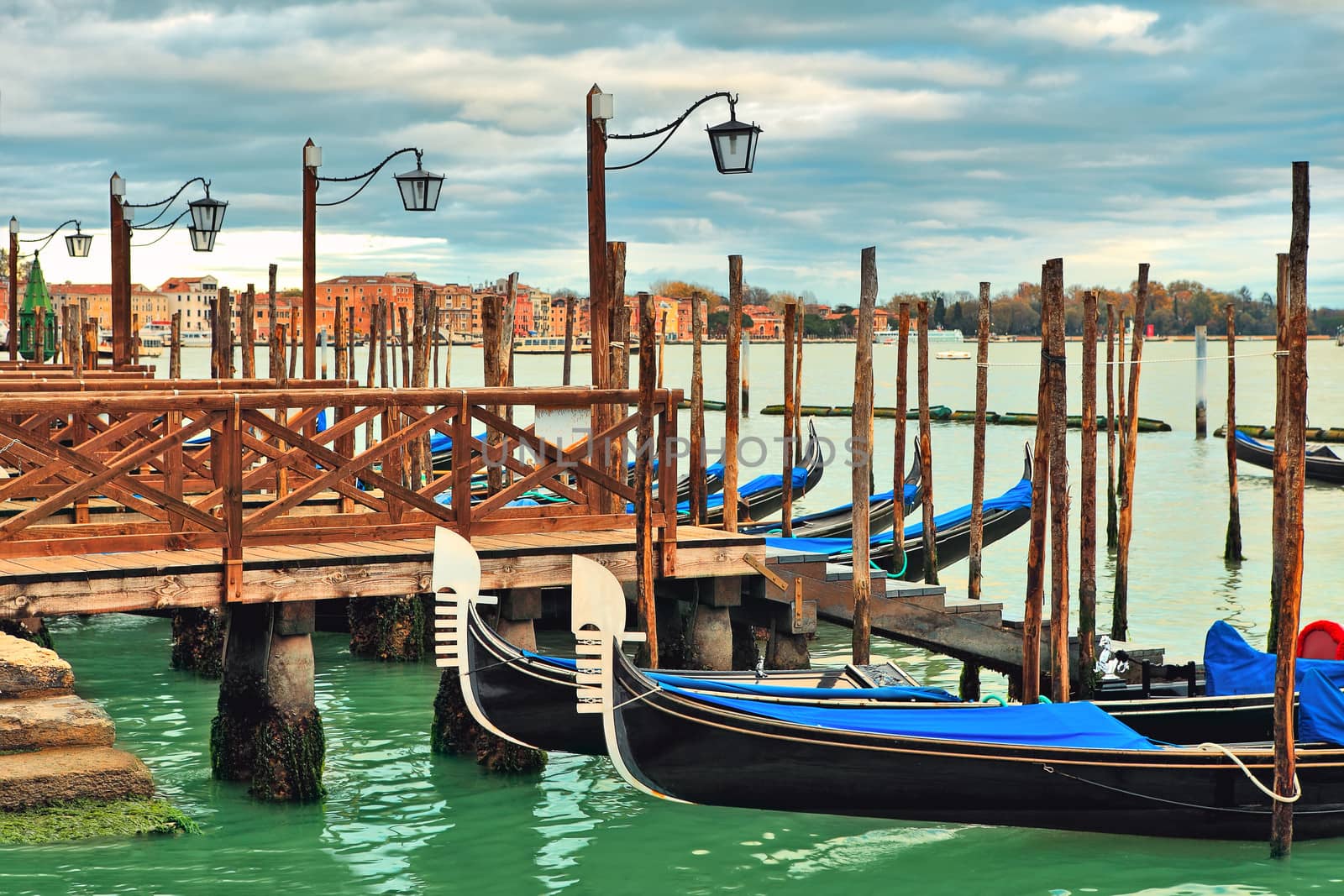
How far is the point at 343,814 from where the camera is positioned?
7633mm

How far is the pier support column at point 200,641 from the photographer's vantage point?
10.8m

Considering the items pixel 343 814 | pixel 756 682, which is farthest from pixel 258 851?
pixel 756 682

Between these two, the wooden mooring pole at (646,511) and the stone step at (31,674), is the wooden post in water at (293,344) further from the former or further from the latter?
the stone step at (31,674)

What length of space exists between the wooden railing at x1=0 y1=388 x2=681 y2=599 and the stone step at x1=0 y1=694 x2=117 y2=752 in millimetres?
908

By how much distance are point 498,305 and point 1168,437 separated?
3187cm

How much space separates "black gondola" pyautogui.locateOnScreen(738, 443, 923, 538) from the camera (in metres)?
13.5

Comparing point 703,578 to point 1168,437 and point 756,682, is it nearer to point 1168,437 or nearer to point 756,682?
point 756,682

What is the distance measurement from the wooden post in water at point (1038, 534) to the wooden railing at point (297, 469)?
191 centimetres

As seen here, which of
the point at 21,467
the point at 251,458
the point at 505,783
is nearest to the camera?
the point at 505,783

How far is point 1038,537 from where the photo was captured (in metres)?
7.75

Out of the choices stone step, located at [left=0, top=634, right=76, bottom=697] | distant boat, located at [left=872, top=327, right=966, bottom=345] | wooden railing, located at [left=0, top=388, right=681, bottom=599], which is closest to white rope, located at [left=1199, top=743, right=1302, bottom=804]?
wooden railing, located at [left=0, top=388, right=681, bottom=599]

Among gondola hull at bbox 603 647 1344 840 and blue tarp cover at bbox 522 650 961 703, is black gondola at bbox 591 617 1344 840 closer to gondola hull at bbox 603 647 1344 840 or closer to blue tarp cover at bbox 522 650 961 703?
gondola hull at bbox 603 647 1344 840

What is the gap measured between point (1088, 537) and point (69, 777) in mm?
5477

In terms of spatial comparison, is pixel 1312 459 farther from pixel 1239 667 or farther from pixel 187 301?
pixel 187 301
